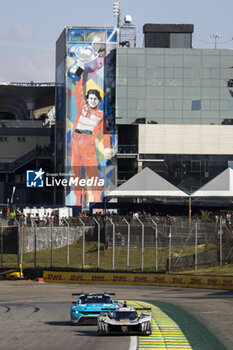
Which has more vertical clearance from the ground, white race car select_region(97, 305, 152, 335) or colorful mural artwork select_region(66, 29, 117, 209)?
colorful mural artwork select_region(66, 29, 117, 209)

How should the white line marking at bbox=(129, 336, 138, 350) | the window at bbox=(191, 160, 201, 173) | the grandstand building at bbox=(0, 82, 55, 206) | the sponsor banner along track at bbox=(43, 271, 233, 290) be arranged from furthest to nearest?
the grandstand building at bbox=(0, 82, 55, 206) < the window at bbox=(191, 160, 201, 173) < the sponsor banner along track at bbox=(43, 271, 233, 290) < the white line marking at bbox=(129, 336, 138, 350)

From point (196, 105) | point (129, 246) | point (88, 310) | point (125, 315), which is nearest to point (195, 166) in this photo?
point (196, 105)

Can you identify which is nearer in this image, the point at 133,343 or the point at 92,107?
the point at 133,343

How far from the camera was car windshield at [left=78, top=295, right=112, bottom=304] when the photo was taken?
101 feet

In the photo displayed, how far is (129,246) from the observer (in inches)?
2434

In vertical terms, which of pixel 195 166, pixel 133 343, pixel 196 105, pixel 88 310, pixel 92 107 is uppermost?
pixel 196 105

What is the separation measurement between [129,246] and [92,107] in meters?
45.5

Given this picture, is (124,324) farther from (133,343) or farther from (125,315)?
(133,343)

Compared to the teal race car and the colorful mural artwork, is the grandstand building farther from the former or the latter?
the teal race car

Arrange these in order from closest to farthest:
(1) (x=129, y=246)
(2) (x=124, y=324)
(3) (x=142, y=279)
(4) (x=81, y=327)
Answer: (2) (x=124, y=324) → (4) (x=81, y=327) → (3) (x=142, y=279) → (1) (x=129, y=246)

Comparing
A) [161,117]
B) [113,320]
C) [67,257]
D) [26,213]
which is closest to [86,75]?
[161,117]

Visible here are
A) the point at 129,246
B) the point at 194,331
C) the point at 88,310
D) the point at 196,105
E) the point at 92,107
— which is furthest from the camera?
the point at 196,105

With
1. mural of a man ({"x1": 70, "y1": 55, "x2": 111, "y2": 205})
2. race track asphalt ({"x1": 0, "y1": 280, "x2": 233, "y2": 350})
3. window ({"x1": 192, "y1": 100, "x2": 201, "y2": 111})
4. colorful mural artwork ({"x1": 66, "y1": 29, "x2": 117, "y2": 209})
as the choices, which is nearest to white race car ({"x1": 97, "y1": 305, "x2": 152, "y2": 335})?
race track asphalt ({"x1": 0, "y1": 280, "x2": 233, "y2": 350})

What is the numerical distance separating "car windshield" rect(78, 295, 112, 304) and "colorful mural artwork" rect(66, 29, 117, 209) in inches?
2823
